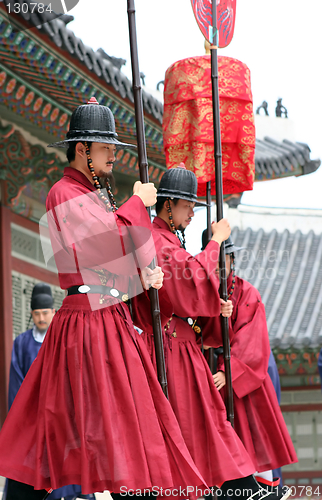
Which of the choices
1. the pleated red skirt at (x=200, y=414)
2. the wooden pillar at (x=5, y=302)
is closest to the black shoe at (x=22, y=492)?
the pleated red skirt at (x=200, y=414)

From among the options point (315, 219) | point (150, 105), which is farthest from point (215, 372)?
point (315, 219)

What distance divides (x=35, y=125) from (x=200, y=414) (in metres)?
4.62

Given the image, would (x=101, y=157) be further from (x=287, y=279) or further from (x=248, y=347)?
(x=287, y=279)

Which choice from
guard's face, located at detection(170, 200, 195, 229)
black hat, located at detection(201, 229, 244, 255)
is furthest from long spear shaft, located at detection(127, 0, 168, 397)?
black hat, located at detection(201, 229, 244, 255)

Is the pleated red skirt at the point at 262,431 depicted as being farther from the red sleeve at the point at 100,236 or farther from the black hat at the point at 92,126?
the black hat at the point at 92,126

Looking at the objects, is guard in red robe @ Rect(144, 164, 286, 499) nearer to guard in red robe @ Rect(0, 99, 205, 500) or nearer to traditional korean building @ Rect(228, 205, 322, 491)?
guard in red robe @ Rect(0, 99, 205, 500)

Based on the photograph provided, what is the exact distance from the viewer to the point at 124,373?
3379 mm

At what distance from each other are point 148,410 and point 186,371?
1100mm

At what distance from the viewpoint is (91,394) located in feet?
11.0

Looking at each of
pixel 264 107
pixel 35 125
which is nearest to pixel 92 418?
pixel 35 125

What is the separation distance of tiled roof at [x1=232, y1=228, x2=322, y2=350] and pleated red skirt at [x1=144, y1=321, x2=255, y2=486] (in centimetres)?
777

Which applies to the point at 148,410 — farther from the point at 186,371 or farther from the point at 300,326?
the point at 300,326

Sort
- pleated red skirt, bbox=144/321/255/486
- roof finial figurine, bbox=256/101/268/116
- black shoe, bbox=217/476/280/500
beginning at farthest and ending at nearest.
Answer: roof finial figurine, bbox=256/101/268/116, black shoe, bbox=217/476/280/500, pleated red skirt, bbox=144/321/255/486

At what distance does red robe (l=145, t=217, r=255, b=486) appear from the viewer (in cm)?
415
